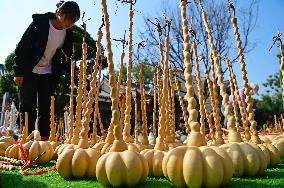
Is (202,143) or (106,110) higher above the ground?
(106,110)

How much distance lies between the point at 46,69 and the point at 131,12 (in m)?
2.31

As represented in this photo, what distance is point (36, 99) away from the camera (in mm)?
4270

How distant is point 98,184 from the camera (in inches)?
64.4

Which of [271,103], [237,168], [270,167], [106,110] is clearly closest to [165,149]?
[237,168]

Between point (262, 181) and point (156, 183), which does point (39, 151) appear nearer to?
point (156, 183)

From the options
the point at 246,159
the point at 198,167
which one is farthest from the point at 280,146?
the point at 198,167

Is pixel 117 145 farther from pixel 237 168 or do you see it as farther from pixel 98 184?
pixel 237 168

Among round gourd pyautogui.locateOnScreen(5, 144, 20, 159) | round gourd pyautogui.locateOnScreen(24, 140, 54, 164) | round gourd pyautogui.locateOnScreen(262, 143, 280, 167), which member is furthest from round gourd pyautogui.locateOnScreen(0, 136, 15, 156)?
round gourd pyautogui.locateOnScreen(262, 143, 280, 167)

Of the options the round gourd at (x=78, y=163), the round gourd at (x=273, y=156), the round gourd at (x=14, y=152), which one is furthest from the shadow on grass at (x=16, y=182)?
the round gourd at (x=273, y=156)

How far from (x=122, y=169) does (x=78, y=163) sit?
399mm

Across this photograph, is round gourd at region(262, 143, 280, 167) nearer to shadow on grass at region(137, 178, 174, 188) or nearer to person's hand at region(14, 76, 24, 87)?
shadow on grass at region(137, 178, 174, 188)

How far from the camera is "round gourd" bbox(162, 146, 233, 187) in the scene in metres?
1.33

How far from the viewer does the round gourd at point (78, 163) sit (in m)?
1.78

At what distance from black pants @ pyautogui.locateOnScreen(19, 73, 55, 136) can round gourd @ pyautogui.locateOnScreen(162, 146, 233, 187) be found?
3.09m
